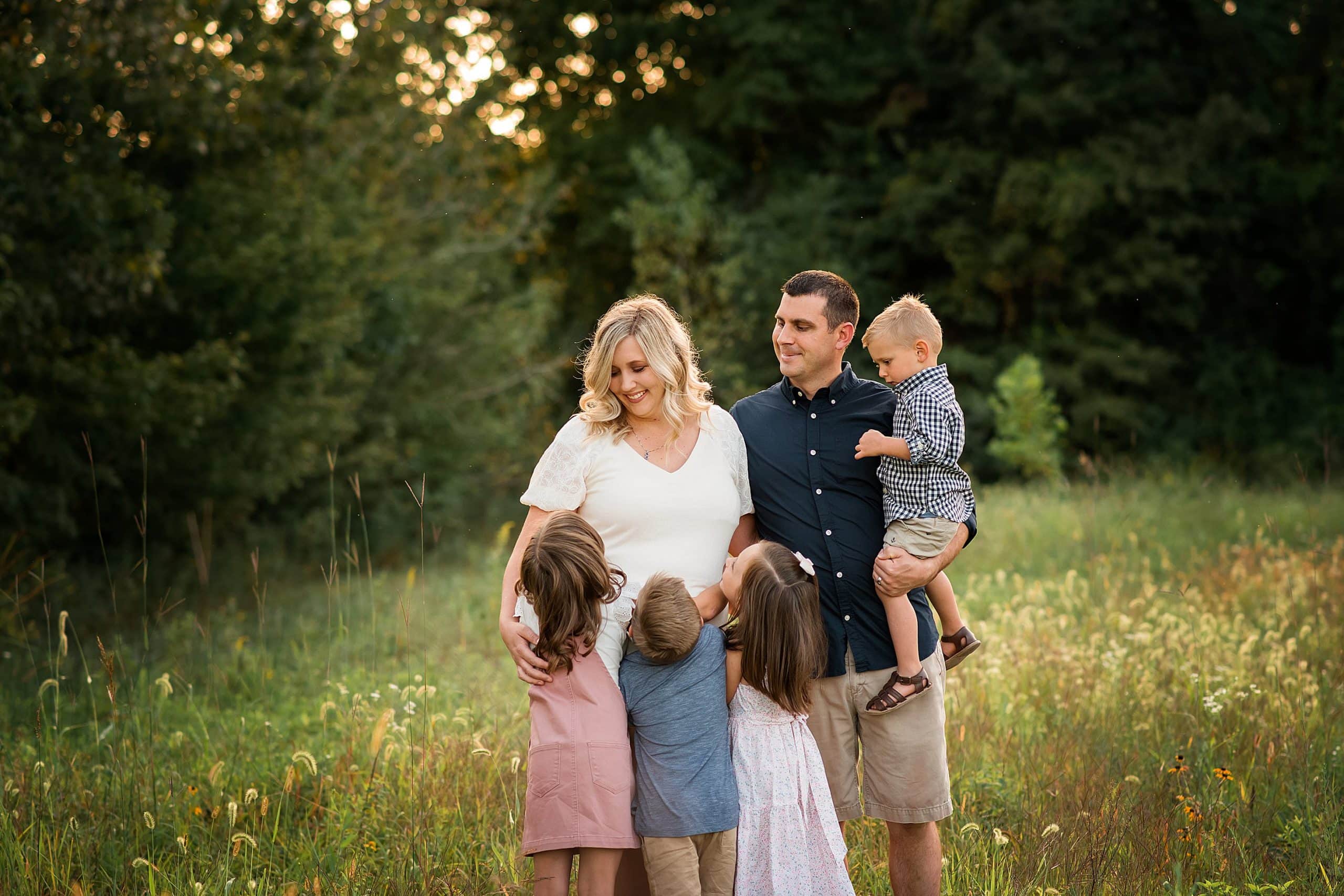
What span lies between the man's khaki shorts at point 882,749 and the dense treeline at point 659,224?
7300 mm

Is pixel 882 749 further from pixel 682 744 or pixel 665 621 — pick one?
pixel 665 621

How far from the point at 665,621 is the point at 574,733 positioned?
429 mm

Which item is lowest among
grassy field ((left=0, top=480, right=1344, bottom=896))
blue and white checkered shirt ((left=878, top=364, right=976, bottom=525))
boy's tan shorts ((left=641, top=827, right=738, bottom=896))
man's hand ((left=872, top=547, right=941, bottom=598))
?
grassy field ((left=0, top=480, right=1344, bottom=896))

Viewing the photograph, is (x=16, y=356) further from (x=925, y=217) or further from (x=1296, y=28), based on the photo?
(x=1296, y=28)

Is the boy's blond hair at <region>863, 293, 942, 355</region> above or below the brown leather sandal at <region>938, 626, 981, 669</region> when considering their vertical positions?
above

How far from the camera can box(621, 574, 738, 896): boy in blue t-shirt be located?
330cm

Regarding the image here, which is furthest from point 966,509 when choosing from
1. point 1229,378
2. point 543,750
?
point 1229,378

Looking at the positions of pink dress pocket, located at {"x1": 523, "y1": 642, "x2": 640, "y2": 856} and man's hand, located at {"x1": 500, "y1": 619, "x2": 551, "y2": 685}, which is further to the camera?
man's hand, located at {"x1": 500, "y1": 619, "x2": 551, "y2": 685}

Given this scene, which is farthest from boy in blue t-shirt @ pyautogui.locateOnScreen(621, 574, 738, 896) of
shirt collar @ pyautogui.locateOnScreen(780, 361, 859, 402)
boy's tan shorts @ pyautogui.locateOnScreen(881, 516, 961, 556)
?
shirt collar @ pyautogui.locateOnScreen(780, 361, 859, 402)

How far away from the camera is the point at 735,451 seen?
3.88 meters

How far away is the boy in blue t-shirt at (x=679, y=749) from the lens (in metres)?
3.30

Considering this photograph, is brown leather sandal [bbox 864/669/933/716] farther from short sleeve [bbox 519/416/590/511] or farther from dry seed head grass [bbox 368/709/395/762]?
dry seed head grass [bbox 368/709/395/762]

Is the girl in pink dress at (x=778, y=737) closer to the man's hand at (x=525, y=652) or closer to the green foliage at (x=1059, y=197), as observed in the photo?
the man's hand at (x=525, y=652)

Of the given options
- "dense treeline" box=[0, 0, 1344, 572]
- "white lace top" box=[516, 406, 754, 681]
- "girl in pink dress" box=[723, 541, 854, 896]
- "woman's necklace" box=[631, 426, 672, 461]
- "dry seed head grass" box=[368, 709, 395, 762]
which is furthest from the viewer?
"dense treeline" box=[0, 0, 1344, 572]
